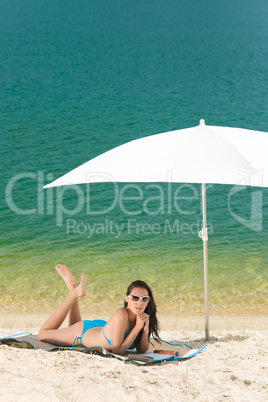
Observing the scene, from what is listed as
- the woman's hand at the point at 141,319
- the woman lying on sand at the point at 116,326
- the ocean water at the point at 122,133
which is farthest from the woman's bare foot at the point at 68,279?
the ocean water at the point at 122,133

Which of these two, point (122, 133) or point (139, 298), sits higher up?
point (122, 133)

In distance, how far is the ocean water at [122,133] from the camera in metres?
7.99

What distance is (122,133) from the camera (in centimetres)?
1744

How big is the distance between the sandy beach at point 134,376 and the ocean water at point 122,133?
2.88 meters

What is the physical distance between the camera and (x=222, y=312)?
6.66 meters

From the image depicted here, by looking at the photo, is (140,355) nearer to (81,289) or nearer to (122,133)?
(81,289)

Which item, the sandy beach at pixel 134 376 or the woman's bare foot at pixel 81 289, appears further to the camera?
the woman's bare foot at pixel 81 289

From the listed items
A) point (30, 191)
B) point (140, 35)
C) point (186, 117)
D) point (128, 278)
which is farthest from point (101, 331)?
point (140, 35)

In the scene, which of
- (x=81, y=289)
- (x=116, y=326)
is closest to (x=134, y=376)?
(x=116, y=326)

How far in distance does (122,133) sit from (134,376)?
1447 cm

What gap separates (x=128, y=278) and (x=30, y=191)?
269 inches

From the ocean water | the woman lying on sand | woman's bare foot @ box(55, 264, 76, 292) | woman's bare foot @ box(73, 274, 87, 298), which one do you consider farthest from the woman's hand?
the ocean water

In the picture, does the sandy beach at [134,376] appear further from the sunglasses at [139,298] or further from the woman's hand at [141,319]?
the sunglasses at [139,298]

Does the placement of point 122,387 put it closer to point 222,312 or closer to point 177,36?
point 222,312
